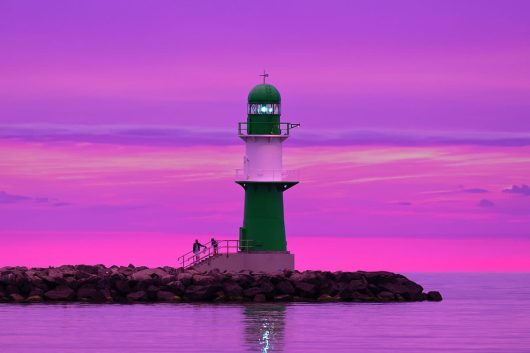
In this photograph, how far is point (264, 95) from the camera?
5291 cm

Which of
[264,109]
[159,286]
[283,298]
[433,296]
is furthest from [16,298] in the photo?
[433,296]

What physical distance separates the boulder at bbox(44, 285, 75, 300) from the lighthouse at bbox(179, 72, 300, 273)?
5.54 meters

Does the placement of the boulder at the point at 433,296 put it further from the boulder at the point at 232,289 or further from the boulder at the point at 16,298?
the boulder at the point at 16,298

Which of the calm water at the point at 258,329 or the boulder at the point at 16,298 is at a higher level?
the boulder at the point at 16,298

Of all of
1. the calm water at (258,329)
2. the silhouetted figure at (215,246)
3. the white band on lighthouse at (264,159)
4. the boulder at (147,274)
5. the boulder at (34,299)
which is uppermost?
the white band on lighthouse at (264,159)

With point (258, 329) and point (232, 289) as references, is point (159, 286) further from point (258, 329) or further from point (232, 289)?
point (258, 329)

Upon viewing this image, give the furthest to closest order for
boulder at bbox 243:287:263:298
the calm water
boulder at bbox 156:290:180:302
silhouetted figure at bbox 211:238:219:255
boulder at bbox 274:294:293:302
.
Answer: silhouetted figure at bbox 211:238:219:255, boulder at bbox 274:294:293:302, boulder at bbox 156:290:180:302, boulder at bbox 243:287:263:298, the calm water

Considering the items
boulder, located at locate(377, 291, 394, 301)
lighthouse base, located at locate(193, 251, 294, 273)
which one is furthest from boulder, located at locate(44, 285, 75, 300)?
boulder, located at locate(377, 291, 394, 301)

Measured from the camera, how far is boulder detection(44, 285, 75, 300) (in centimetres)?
5125

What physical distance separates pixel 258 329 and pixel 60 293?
13340 mm

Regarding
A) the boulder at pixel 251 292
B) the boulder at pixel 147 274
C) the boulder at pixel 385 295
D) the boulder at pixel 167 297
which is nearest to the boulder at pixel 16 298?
the boulder at pixel 147 274

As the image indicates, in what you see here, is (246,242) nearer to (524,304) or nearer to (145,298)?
(145,298)

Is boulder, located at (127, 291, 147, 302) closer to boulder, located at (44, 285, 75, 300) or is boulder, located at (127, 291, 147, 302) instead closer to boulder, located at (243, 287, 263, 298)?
boulder, located at (44, 285, 75, 300)

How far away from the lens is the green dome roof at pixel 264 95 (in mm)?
52906
